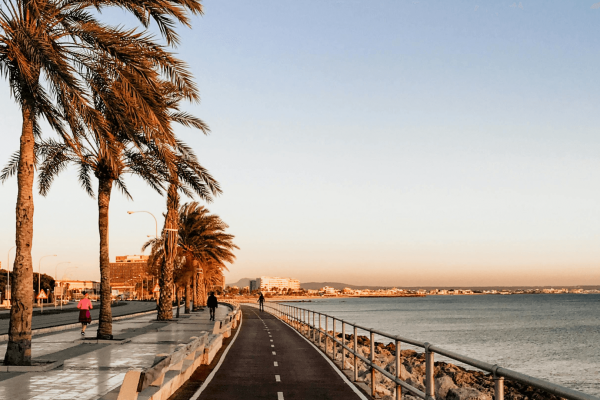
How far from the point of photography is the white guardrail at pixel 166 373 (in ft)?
27.5

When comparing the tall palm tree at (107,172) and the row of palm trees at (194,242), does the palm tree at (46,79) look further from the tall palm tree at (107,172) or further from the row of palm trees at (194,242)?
the row of palm trees at (194,242)

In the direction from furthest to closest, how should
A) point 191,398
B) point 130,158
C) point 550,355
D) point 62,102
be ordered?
point 550,355 < point 130,158 < point 62,102 < point 191,398

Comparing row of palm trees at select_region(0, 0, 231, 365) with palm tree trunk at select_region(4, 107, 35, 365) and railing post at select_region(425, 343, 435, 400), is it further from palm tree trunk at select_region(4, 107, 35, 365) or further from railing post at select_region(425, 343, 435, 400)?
railing post at select_region(425, 343, 435, 400)

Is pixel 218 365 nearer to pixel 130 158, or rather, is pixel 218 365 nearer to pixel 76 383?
pixel 76 383

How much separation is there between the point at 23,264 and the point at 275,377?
6.72 m

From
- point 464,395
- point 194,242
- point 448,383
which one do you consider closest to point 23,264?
point 464,395

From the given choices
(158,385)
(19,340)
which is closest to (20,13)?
(19,340)

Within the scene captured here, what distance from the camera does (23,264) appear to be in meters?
14.8

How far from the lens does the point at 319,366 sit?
56.9ft

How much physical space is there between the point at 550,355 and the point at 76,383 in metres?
44.4

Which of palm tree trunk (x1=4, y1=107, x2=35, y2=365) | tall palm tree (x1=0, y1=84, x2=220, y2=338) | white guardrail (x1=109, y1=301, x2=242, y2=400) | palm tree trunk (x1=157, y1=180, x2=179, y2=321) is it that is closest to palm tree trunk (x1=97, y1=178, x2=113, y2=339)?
tall palm tree (x1=0, y1=84, x2=220, y2=338)

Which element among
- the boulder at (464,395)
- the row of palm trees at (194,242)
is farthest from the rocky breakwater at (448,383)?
the row of palm trees at (194,242)

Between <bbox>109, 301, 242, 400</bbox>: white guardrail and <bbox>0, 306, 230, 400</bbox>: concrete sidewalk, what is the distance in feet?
4.00

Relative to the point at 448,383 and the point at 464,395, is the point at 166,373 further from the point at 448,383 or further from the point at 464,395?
the point at 448,383
